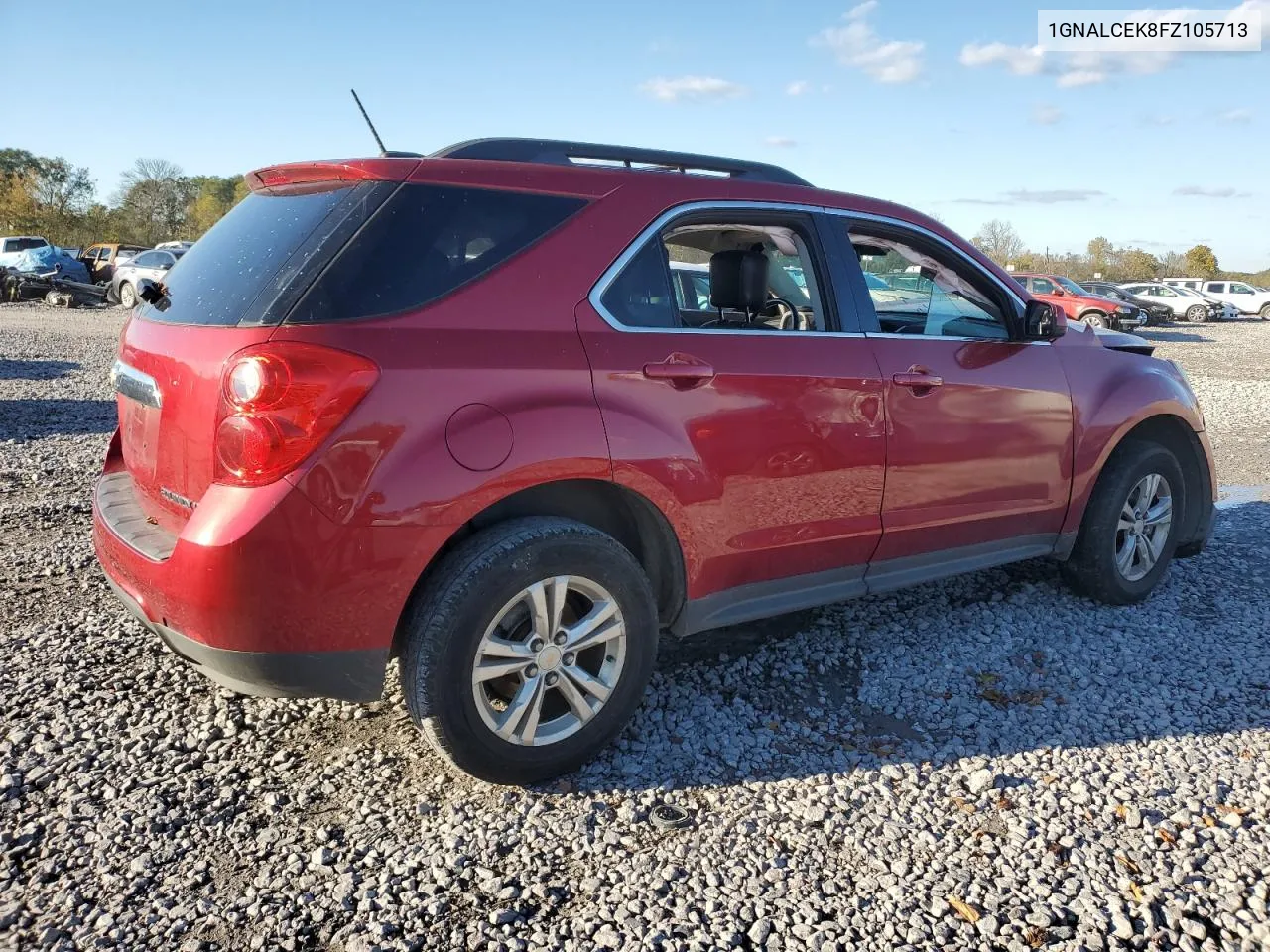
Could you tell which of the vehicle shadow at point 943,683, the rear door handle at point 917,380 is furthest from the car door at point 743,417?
the vehicle shadow at point 943,683

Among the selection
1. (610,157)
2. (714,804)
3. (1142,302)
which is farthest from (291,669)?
(1142,302)

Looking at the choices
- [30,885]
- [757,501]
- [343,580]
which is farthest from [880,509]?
[30,885]

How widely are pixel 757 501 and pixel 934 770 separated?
105cm

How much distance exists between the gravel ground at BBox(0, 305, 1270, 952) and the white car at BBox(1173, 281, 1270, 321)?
46936 millimetres

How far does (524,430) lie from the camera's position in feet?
9.02

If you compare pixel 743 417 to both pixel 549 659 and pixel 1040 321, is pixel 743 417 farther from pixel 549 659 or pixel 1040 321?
pixel 1040 321

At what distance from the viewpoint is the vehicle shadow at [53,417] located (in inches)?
334

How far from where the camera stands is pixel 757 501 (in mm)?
3314

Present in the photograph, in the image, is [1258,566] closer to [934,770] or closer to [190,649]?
[934,770]

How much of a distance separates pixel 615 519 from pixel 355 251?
120cm

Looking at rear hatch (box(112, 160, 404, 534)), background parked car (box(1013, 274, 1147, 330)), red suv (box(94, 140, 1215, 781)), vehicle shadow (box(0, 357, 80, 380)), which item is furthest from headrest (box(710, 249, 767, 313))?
background parked car (box(1013, 274, 1147, 330))

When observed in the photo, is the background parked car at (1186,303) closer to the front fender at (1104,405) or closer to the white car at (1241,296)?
the white car at (1241,296)

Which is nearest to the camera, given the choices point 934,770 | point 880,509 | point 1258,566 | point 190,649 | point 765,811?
point 190,649

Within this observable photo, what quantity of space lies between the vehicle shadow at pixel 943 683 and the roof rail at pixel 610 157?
191 centimetres
